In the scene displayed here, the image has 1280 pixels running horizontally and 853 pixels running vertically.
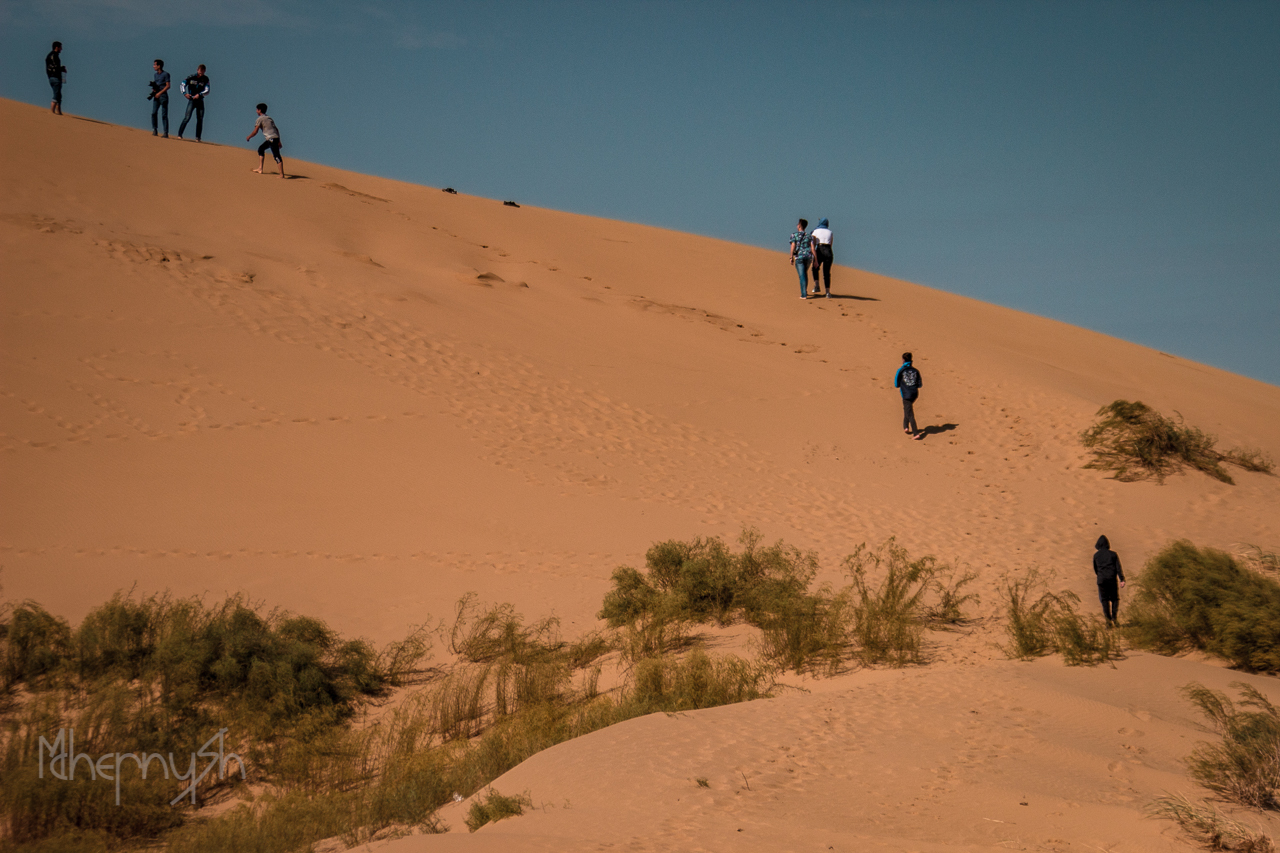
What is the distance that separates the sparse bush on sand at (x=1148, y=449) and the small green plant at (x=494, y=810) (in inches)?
460

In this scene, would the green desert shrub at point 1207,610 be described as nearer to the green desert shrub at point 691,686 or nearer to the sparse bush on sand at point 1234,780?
the sparse bush on sand at point 1234,780

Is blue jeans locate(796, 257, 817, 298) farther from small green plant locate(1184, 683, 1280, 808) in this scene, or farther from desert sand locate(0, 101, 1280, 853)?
small green plant locate(1184, 683, 1280, 808)

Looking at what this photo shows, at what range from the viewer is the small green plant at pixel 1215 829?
3.25 metres

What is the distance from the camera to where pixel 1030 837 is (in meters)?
3.53

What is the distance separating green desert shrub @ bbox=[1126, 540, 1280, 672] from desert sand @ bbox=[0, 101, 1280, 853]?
0.46m

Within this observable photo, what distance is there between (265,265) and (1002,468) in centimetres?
1274

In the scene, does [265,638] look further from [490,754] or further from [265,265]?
[265,265]

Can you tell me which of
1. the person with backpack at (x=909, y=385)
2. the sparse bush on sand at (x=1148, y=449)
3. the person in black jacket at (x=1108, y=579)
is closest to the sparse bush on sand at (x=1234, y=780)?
the person in black jacket at (x=1108, y=579)

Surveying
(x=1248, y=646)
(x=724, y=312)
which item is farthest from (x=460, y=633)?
(x=724, y=312)

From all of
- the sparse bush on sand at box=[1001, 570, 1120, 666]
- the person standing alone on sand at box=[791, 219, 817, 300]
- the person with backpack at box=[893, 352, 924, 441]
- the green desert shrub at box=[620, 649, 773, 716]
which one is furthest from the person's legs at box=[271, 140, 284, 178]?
the sparse bush on sand at box=[1001, 570, 1120, 666]

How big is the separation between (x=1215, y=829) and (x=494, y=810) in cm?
284

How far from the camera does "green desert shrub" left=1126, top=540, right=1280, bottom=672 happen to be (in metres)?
6.36

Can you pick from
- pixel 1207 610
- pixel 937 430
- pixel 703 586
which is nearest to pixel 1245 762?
pixel 1207 610

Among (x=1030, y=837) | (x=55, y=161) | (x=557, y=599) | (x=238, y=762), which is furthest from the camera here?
(x=55, y=161)
